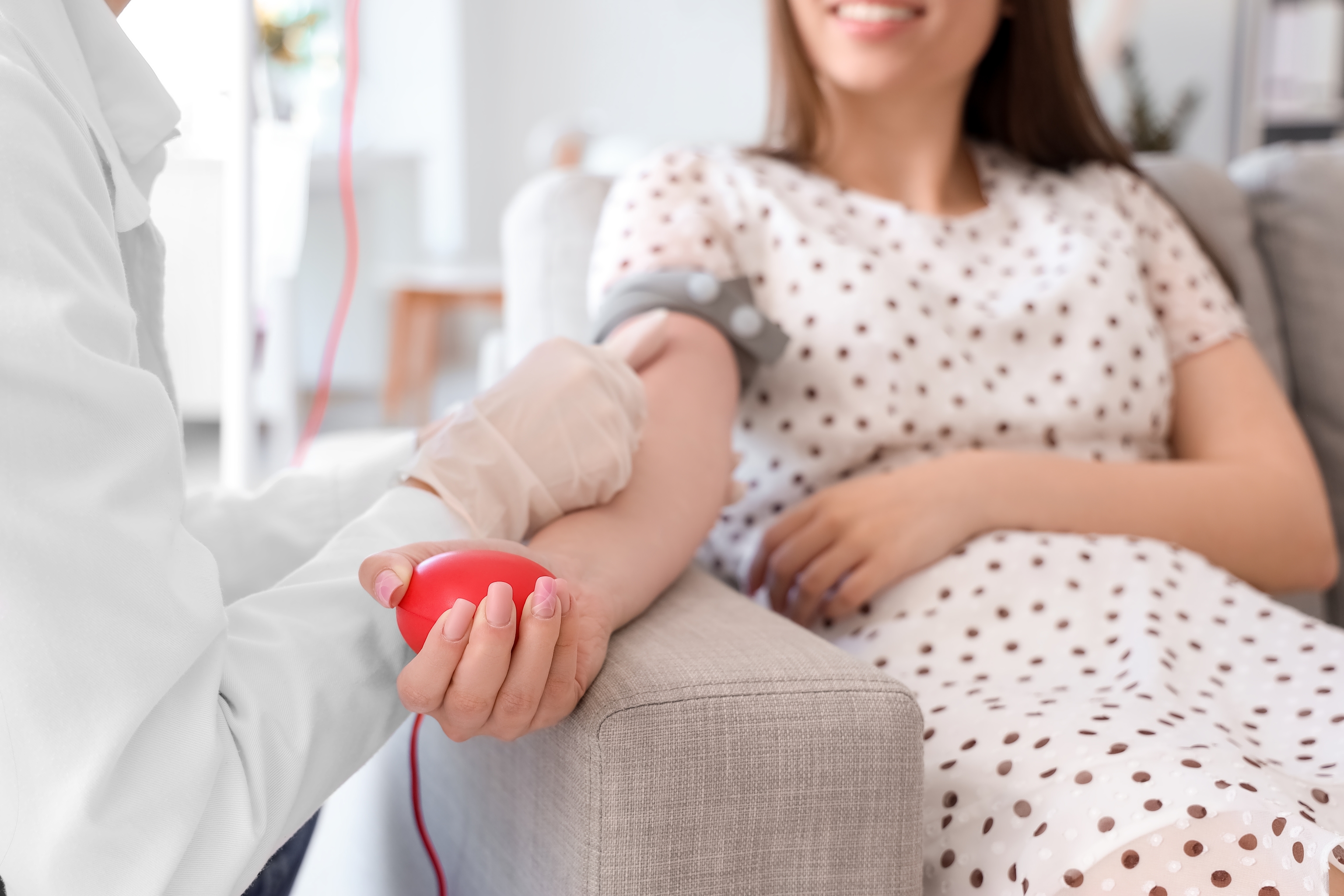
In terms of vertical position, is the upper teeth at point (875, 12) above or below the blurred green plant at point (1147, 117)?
above

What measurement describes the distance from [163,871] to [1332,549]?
94cm

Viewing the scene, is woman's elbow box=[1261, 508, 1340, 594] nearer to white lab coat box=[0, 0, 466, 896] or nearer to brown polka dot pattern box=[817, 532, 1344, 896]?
brown polka dot pattern box=[817, 532, 1344, 896]

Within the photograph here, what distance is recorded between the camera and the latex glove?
0.60 meters

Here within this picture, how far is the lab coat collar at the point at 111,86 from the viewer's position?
1.42 ft

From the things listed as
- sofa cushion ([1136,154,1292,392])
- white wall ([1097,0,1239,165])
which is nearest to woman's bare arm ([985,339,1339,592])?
sofa cushion ([1136,154,1292,392])

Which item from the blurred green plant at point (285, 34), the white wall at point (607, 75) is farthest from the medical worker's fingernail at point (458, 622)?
the white wall at point (607, 75)

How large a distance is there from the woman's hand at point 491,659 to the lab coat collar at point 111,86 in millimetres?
190

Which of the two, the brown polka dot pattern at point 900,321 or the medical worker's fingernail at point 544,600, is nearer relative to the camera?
the medical worker's fingernail at point 544,600

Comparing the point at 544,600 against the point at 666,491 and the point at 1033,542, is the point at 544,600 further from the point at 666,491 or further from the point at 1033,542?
the point at 1033,542

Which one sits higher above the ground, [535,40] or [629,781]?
[535,40]

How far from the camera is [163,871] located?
378mm

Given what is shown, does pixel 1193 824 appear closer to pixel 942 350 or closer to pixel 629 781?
pixel 629 781

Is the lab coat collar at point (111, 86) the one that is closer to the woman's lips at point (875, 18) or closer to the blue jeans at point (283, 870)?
the blue jeans at point (283, 870)

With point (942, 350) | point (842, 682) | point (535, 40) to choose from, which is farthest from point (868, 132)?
point (535, 40)
